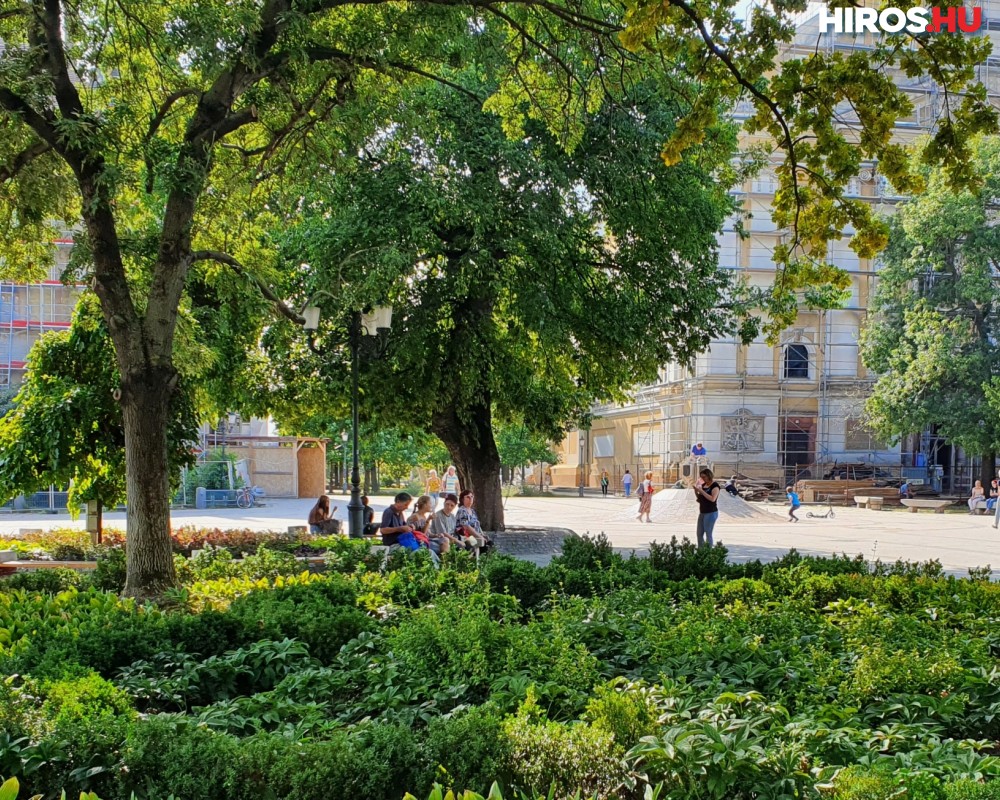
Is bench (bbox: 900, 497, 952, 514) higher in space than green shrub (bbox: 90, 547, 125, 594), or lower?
lower

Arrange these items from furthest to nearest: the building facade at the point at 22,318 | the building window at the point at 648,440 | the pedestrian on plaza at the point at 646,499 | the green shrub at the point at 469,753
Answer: the building window at the point at 648,440, the building facade at the point at 22,318, the pedestrian on plaza at the point at 646,499, the green shrub at the point at 469,753

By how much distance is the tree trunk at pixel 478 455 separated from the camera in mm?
19484

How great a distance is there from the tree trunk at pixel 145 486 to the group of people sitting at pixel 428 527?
11.3 ft

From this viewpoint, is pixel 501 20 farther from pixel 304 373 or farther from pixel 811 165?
pixel 304 373

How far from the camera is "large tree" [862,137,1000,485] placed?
3819cm

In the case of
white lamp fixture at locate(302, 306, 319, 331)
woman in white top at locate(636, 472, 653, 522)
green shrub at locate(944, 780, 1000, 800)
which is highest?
white lamp fixture at locate(302, 306, 319, 331)

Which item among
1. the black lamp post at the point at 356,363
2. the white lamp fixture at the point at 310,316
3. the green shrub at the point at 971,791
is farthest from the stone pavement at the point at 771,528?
the green shrub at the point at 971,791

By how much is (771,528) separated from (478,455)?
36.3 feet

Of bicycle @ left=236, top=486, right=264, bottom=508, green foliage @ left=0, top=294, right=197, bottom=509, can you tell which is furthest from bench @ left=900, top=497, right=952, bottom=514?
green foliage @ left=0, top=294, right=197, bottom=509

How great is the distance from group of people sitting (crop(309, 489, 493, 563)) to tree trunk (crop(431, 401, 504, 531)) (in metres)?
3.34

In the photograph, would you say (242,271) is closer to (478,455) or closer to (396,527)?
(396,527)

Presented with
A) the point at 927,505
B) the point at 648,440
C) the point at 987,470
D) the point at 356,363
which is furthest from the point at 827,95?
the point at 648,440

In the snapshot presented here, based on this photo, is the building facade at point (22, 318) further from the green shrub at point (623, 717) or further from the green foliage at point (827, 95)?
the green shrub at point (623, 717)

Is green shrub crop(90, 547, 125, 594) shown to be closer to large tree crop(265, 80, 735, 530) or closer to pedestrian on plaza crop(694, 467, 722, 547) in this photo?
large tree crop(265, 80, 735, 530)
